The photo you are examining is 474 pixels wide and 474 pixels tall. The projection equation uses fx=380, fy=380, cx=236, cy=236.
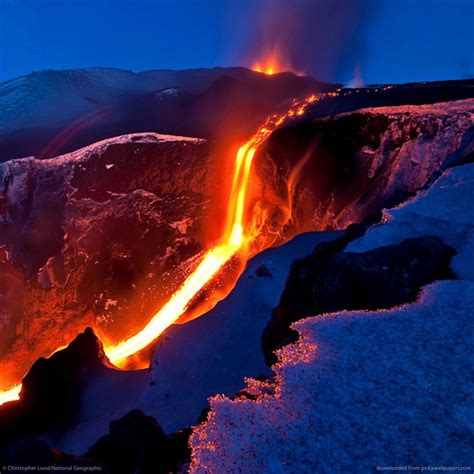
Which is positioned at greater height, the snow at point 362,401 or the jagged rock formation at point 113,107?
the jagged rock formation at point 113,107

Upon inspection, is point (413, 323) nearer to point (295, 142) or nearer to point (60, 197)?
point (295, 142)

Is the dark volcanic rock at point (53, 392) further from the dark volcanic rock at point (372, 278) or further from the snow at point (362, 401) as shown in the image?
the snow at point (362, 401)

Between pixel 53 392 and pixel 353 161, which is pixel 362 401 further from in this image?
pixel 353 161

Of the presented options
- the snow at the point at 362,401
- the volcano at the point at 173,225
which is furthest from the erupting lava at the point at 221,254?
the snow at the point at 362,401

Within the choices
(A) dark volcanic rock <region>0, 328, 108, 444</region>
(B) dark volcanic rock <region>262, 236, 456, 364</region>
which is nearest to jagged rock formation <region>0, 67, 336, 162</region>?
(A) dark volcanic rock <region>0, 328, 108, 444</region>

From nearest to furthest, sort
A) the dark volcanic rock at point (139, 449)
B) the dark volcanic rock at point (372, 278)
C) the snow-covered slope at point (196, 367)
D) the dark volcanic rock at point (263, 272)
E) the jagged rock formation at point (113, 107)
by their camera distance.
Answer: the dark volcanic rock at point (139, 449), the dark volcanic rock at point (372, 278), the snow-covered slope at point (196, 367), the dark volcanic rock at point (263, 272), the jagged rock formation at point (113, 107)

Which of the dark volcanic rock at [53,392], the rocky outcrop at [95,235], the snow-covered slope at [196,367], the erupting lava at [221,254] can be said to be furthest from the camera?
the rocky outcrop at [95,235]

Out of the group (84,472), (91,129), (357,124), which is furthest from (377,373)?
(91,129)
